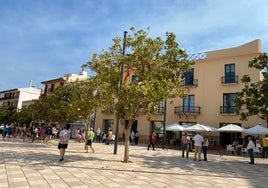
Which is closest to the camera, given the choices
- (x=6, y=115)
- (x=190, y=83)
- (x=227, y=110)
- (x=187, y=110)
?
(x=227, y=110)

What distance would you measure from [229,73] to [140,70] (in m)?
18.4

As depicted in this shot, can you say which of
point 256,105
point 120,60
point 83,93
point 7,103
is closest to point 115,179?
point 120,60

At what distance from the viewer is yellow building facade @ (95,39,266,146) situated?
92.1 ft

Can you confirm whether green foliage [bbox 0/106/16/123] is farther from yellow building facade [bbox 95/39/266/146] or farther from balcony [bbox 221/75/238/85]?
balcony [bbox 221/75/238/85]

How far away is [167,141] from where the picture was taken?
31.0 meters

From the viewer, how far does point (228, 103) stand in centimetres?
2905

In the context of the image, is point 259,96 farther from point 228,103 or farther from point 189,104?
point 189,104

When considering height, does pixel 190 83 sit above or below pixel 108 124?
above

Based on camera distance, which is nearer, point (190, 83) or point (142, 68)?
point (142, 68)

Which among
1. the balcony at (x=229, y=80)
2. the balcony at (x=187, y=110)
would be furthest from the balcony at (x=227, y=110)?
the balcony at (x=187, y=110)

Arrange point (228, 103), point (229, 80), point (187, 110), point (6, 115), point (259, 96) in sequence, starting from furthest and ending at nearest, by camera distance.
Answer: point (6, 115) → point (187, 110) → point (229, 80) → point (228, 103) → point (259, 96)

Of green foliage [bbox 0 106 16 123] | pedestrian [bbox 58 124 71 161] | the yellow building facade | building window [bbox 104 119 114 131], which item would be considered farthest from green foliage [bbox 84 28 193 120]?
green foliage [bbox 0 106 16 123]

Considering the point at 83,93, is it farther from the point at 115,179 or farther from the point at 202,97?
the point at 202,97

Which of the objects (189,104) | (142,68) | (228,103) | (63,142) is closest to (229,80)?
(228,103)
